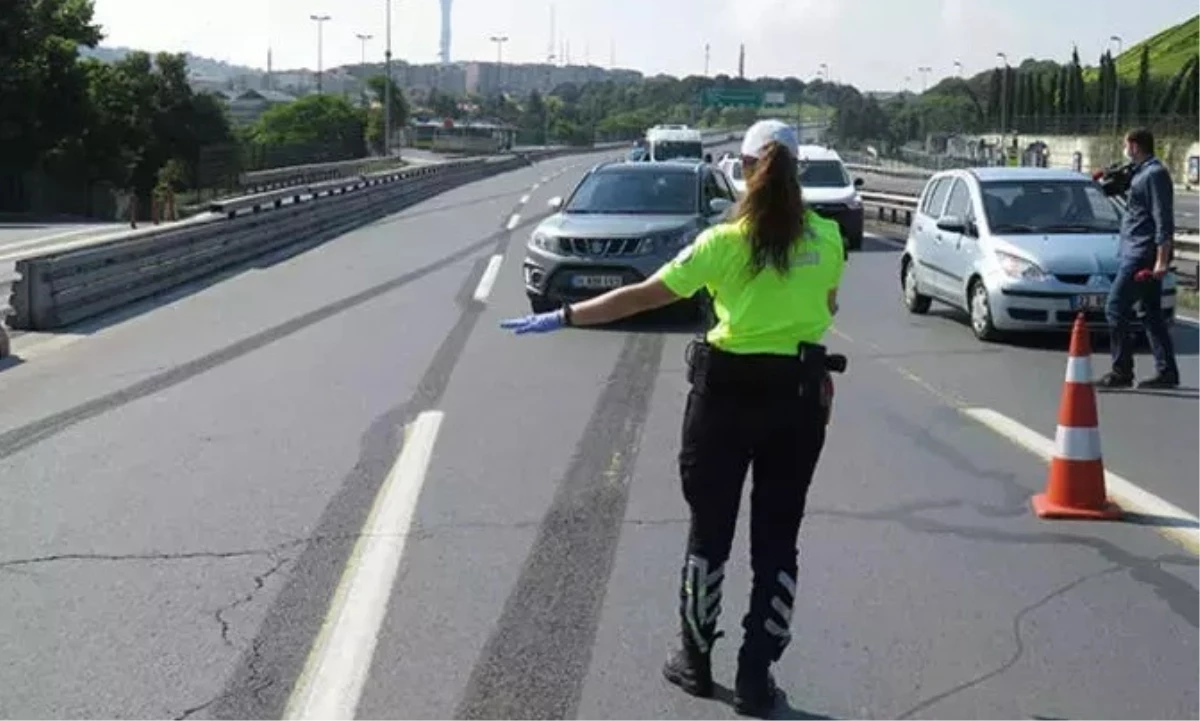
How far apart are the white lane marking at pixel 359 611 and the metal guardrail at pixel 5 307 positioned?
6.45 meters

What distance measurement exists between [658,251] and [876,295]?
4457 mm

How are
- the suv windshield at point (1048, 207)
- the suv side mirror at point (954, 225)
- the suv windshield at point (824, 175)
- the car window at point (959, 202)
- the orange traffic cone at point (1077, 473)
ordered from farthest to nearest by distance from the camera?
the suv windshield at point (824, 175)
the car window at point (959, 202)
the suv side mirror at point (954, 225)
the suv windshield at point (1048, 207)
the orange traffic cone at point (1077, 473)

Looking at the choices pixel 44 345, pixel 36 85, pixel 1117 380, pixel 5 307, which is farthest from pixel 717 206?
pixel 36 85

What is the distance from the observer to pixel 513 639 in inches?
226

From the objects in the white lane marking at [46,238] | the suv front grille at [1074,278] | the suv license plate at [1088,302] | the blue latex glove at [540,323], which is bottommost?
the white lane marking at [46,238]

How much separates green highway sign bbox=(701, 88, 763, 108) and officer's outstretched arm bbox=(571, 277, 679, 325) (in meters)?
105

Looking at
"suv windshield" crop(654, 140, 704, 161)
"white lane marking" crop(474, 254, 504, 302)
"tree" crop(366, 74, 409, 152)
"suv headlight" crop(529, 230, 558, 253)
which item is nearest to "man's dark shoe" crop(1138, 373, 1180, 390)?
"suv headlight" crop(529, 230, 558, 253)

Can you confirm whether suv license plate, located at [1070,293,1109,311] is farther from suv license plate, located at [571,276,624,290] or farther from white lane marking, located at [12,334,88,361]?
white lane marking, located at [12,334,88,361]

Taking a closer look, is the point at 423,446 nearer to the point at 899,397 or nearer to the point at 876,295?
the point at 899,397

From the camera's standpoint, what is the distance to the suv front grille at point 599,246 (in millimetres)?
16188

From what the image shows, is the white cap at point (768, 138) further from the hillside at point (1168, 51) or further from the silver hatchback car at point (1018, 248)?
the hillside at point (1168, 51)

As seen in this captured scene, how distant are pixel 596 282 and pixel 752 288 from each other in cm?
1120

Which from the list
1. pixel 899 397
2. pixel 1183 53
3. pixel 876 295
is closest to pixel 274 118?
pixel 1183 53

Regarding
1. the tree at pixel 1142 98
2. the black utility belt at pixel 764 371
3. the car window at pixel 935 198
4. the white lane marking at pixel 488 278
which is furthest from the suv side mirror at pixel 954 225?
the tree at pixel 1142 98
